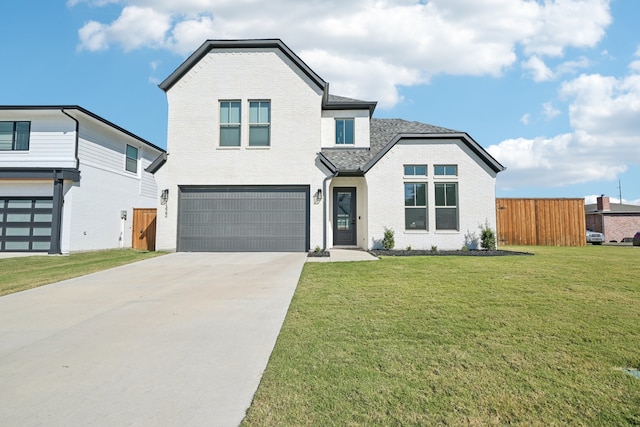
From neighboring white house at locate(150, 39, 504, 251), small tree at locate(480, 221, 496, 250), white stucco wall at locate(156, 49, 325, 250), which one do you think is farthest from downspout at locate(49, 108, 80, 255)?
small tree at locate(480, 221, 496, 250)

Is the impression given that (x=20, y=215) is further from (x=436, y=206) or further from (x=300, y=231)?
(x=436, y=206)

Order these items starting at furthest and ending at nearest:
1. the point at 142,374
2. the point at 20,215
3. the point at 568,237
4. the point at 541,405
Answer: the point at 568,237 < the point at 20,215 < the point at 142,374 < the point at 541,405


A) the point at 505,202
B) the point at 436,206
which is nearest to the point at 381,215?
the point at 436,206

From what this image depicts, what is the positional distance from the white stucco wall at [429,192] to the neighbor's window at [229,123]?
566cm

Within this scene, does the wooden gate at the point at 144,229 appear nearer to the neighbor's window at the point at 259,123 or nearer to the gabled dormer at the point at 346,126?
the neighbor's window at the point at 259,123

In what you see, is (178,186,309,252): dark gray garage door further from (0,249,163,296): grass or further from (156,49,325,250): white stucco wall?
(0,249,163,296): grass

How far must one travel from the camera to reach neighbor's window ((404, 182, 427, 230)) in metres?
13.9

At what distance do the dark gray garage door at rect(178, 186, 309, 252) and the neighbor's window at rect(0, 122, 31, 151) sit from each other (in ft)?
25.6

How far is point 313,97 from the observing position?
46.2 ft

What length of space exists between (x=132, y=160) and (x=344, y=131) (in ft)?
39.4

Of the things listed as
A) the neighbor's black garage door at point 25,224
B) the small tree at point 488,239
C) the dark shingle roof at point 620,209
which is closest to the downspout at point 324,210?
the small tree at point 488,239

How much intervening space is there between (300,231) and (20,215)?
39.5ft

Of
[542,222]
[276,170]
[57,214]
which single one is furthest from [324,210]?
[542,222]

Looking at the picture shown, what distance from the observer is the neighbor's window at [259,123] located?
46.1 feet
